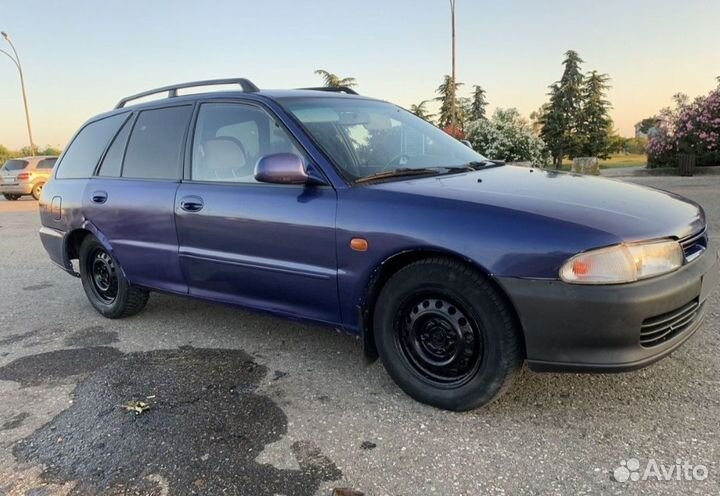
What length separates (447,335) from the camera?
271cm

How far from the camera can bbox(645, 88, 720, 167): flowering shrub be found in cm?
1681

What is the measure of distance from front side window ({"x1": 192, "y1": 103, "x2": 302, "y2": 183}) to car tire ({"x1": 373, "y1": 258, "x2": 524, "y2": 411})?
45.5 inches

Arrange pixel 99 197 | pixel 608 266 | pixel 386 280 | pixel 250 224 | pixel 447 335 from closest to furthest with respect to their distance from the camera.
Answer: pixel 608 266
pixel 447 335
pixel 386 280
pixel 250 224
pixel 99 197

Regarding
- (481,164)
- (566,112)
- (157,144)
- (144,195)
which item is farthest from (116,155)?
(566,112)

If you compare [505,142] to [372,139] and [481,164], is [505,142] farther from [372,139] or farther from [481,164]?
[372,139]

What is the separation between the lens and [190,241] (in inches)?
143

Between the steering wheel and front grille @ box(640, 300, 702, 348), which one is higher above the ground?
the steering wheel

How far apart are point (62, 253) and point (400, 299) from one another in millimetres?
3405

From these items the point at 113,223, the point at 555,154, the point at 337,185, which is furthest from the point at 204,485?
the point at 555,154

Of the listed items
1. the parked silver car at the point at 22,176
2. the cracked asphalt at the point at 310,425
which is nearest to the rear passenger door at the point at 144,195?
the cracked asphalt at the point at 310,425

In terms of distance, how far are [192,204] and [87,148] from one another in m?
1.75

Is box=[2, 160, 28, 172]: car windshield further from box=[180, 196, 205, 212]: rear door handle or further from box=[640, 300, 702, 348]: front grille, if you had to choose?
box=[640, 300, 702, 348]: front grille

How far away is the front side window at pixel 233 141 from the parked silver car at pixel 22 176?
1894 cm

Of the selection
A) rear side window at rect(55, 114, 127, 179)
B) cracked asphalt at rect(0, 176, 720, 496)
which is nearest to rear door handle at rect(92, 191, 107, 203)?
rear side window at rect(55, 114, 127, 179)
